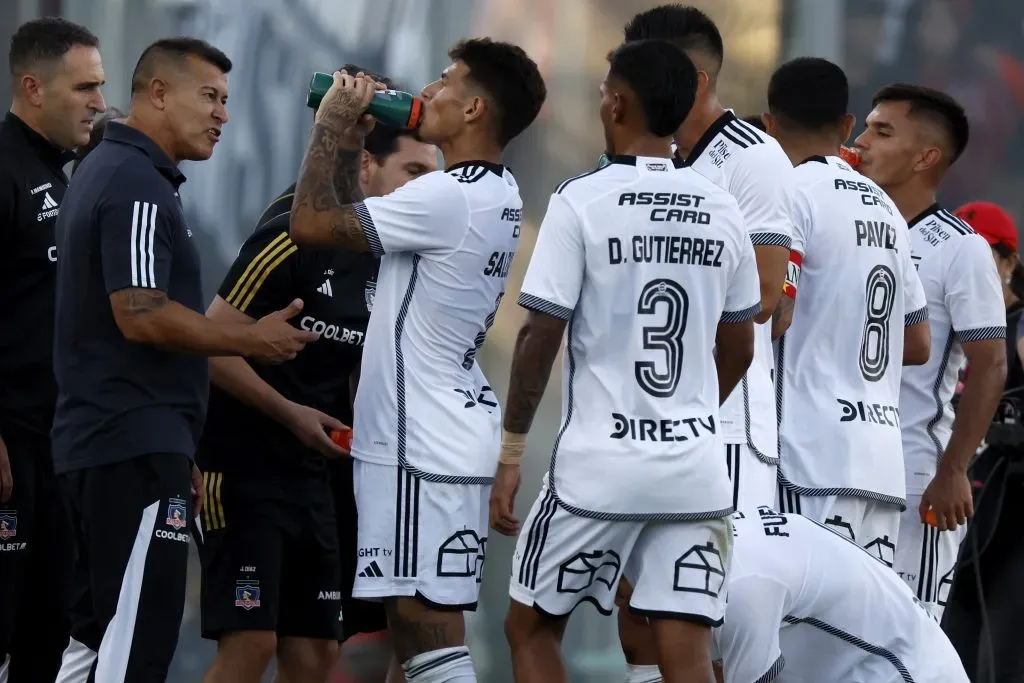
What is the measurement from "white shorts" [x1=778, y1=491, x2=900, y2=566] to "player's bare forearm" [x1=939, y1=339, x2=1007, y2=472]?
47 cm

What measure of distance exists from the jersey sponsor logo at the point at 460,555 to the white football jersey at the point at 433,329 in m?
0.16

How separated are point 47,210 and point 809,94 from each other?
2449 millimetres

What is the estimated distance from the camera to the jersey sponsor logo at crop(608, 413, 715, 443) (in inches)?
171

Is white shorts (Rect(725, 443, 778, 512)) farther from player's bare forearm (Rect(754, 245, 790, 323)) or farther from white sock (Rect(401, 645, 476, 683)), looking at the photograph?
white sock (Rect(401, 645, 476, 683))

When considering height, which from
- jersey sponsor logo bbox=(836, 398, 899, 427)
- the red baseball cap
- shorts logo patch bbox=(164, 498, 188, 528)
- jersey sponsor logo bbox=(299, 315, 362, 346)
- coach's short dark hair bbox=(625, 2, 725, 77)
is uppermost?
coach's short dark hair bbox=(625, 2, 725, 77)

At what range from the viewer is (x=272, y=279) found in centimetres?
522

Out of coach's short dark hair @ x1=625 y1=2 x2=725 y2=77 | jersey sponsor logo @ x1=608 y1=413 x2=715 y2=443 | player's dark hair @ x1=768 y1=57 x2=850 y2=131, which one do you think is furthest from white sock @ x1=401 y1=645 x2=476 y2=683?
player's dark hair @ x1=768 y1=57 x2=850 y2=131

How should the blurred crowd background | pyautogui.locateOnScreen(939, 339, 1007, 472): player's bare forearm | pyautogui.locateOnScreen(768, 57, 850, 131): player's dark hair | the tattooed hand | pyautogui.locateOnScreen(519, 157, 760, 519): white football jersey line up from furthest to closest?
the blurred crowd background → pyautogui.locateOnScreen(939, 339, 1007, 472): player's bare forearm → pyautogui.locateOnScreen(768, 57, 850, 131): player's dark hair → the tattooed hand → pyautogui.locateOnScreen(519, 157, 760, 519): white football jersey

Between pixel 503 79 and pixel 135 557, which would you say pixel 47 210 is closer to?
pixel 135 557

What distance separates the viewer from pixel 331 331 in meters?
5.33

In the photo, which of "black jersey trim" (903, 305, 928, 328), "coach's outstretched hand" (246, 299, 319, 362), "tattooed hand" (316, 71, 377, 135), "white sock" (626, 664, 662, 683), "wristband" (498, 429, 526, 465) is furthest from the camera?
"black jersey trim" (903, 305, 928, 328)

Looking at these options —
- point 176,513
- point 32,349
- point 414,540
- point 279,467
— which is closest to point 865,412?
point 414,540

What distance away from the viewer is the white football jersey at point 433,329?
15.5ft

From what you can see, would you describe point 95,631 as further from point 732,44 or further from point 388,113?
point 732,44
